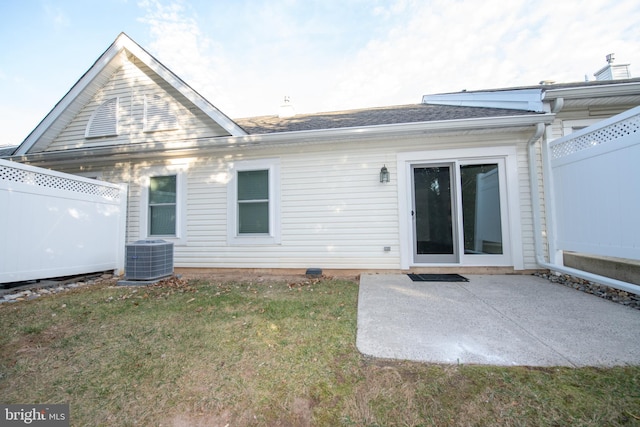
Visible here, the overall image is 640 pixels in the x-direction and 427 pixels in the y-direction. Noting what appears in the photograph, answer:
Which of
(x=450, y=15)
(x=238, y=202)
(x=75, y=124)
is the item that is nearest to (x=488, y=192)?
(x=450, y=15)

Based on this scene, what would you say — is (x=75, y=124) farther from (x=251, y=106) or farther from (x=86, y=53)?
(x=251, y=106)

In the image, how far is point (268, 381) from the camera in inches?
70.3

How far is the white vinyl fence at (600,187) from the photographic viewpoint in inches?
126

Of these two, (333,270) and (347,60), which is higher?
(347,60)

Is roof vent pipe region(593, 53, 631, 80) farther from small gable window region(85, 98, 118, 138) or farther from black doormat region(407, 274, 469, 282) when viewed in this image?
small gable window region(85, 98, 118, 138)

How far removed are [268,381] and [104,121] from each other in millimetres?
8153

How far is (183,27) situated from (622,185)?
10.6 metres

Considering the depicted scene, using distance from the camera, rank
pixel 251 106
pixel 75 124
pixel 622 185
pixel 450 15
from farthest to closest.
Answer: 1. pixel 251 106
2. pixel 75 124
3. pixel 450 15
4. pixel 622 185

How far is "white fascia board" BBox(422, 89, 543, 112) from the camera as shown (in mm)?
4848

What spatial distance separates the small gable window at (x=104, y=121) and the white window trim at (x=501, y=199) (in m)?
7.32

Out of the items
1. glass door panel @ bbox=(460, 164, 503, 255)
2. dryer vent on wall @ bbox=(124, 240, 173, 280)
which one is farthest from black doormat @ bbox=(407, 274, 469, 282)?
dryer vent on wall @ bbox=(124, 240, 173, 280)

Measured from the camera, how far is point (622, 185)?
332cm

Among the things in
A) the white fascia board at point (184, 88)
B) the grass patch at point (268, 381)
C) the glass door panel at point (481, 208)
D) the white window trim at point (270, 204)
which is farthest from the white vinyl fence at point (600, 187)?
the white fascia board at point (184, 88)

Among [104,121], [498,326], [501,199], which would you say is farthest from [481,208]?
[104,121]
